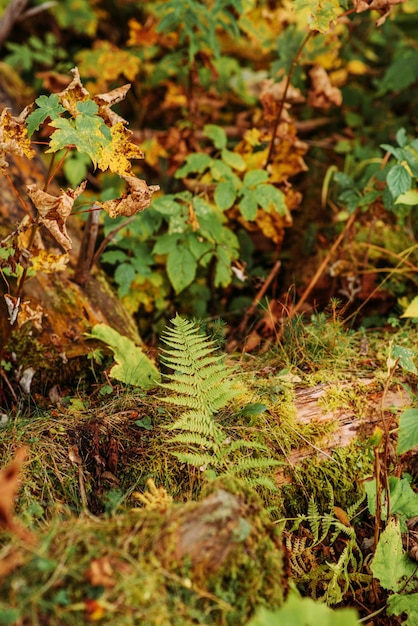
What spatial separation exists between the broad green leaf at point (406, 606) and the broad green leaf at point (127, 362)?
1.33 meters

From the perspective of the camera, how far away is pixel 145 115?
4980mm

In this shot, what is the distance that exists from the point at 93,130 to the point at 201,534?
5.10 feet

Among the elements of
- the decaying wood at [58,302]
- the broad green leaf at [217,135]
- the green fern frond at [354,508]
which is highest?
the broad green leaf at [217,135]

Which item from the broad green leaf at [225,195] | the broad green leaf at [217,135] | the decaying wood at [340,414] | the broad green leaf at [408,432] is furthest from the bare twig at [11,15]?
the broad green leaf at [408,432]

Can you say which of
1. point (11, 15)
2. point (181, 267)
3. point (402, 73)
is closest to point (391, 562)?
point (181, 267)

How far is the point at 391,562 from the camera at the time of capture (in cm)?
208

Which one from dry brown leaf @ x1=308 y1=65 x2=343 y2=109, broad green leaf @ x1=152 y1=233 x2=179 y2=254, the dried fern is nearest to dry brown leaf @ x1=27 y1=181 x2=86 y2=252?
the dried fern

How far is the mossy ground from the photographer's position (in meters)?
1.35

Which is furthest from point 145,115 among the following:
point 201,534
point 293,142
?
point 201,534

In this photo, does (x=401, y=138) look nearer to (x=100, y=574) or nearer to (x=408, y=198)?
(x=408, y=198)

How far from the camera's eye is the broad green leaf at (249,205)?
3.21m

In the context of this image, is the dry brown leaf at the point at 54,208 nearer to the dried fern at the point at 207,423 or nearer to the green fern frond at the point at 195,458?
the dried fern at the point at 207,423

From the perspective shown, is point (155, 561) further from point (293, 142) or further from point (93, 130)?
point (293, 142)

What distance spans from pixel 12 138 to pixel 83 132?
0.29m
